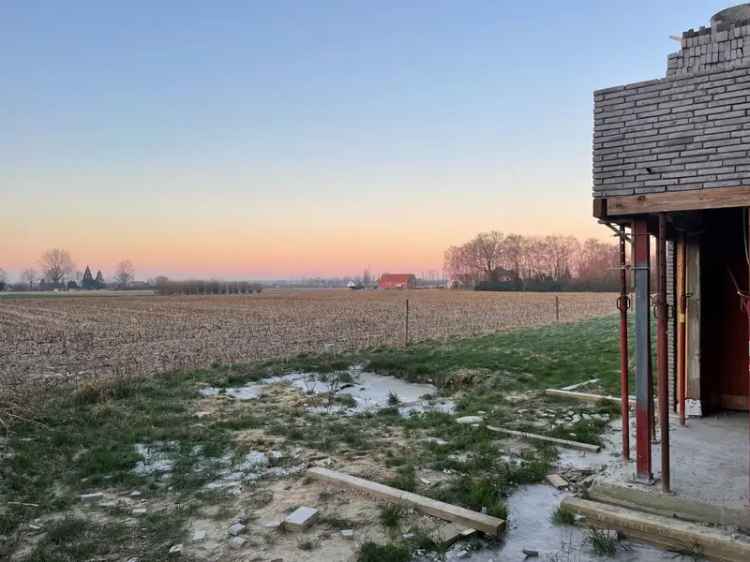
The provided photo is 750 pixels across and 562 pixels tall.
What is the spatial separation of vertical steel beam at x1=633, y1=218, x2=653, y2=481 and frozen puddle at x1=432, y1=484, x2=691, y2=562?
104cm

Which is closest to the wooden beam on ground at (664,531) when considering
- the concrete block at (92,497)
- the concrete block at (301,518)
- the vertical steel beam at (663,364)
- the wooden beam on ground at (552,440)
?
the vertical steel beam at (663,364)

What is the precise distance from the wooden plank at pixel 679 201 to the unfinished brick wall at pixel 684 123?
0.24ft

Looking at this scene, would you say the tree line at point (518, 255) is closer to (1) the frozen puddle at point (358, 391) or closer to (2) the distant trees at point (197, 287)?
(2) the distant trees at point (197, 287)

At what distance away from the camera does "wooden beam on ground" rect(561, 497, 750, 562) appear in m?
4.01

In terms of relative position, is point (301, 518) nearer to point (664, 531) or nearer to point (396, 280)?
point (664, 531)

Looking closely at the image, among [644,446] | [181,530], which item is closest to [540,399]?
[644,446]

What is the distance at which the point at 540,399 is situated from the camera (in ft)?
30.6

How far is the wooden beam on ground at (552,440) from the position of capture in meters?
6.45

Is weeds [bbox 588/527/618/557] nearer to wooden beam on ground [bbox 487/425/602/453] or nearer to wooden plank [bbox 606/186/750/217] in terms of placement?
wooden beam on ground [bbox 487/425/602/453]

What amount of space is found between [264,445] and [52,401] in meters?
4.54

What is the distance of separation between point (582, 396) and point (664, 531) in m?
4.82

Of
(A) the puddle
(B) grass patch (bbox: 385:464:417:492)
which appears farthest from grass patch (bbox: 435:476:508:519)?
(A) the puddle

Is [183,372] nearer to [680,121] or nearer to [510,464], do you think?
[510,464]

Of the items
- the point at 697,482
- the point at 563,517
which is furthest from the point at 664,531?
the point at 697,482
